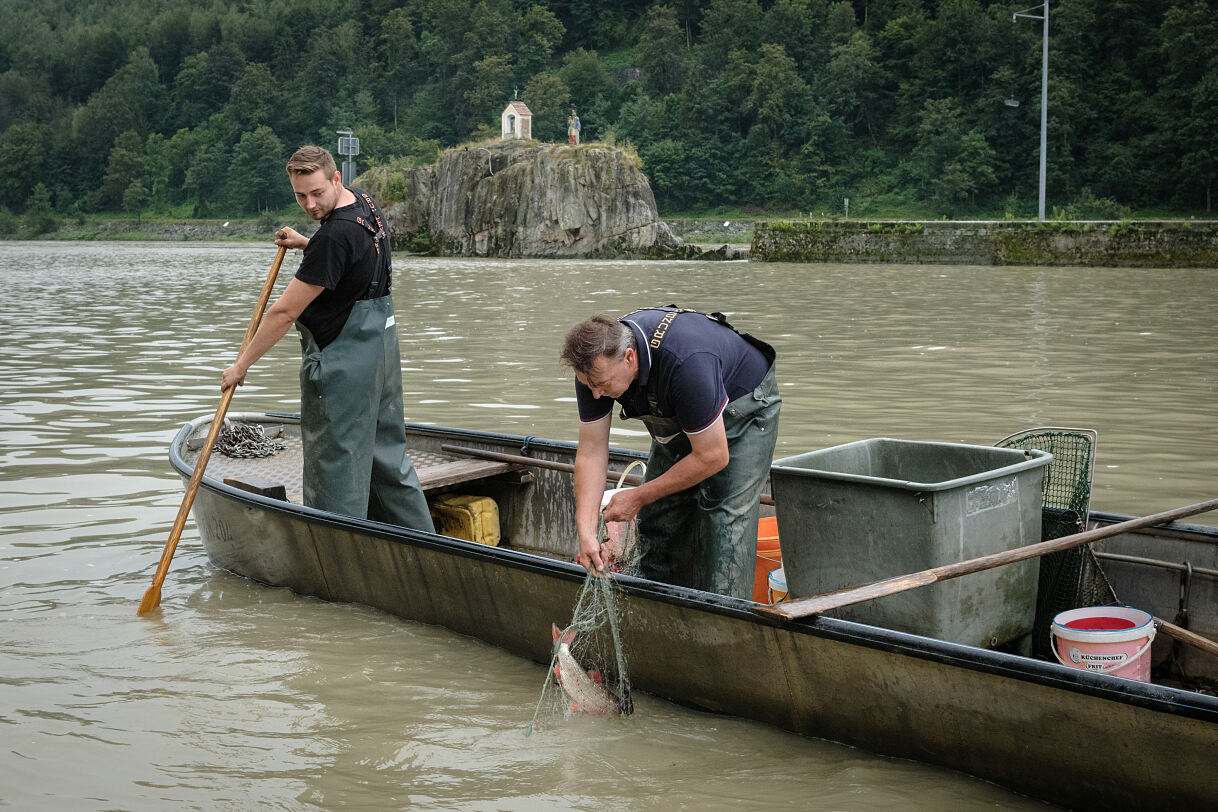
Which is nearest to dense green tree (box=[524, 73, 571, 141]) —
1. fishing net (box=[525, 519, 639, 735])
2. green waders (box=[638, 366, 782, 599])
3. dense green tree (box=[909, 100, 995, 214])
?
dense green tree (box=[909, 100, 995, 214])

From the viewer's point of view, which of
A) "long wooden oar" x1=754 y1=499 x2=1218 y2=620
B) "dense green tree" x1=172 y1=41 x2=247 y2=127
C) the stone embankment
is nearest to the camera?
"long wooden oar" x1=754 y1=499 x2=1218 y2=620

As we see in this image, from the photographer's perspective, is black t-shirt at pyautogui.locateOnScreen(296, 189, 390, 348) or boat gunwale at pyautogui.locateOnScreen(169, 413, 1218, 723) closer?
boat gunwale at pyautogui.locateOnScreen(169, 413, 1218, 723)

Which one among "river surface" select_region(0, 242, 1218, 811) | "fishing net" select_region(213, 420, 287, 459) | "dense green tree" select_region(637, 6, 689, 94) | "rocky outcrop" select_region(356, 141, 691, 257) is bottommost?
"river surface" select_region(0, 242, 1218, 811)

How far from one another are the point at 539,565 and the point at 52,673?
223 centimetres

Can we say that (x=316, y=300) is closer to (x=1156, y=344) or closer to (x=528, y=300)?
(x=1156, y=344)

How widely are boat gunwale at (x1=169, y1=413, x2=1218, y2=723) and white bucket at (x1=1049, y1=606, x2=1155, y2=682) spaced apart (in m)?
0.46

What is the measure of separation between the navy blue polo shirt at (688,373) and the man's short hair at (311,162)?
1.85m

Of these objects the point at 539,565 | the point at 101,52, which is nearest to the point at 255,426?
the point at 539,565

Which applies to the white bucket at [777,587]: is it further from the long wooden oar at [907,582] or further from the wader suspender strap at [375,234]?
the wader suspender strap at [375,234]

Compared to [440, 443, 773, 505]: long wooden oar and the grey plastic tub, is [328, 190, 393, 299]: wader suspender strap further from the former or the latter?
the grey plastic tub

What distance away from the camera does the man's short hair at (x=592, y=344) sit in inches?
154

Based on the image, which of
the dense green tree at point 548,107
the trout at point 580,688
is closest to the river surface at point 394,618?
the trout at point 580,688

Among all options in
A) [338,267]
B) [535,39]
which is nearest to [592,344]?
[338,267]

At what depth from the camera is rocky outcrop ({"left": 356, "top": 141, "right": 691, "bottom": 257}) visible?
166 ft
